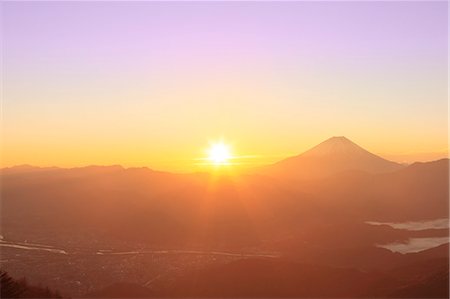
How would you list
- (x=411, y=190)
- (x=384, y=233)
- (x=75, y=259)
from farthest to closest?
(x=411, y=190), (x=384, y=233), (x=75, y=259)

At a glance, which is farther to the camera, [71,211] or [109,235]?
[71,211]

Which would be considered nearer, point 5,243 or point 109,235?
point 5,243

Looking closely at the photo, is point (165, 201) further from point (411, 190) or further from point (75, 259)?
point (411, 190)

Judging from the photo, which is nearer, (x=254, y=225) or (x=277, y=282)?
(x=277, y=282)

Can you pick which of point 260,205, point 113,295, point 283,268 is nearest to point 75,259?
point 113,295

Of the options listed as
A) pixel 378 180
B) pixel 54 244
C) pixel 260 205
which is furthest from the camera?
pixel 378 180

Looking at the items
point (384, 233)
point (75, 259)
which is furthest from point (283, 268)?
point (384, 233)

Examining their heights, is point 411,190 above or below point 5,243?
above

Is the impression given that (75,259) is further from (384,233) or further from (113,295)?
(384,233)

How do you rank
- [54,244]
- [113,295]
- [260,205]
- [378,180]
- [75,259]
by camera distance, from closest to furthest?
1. [113,295]
2. [75,259]
3. [54,244]
4. [260,205]
5. [378,180]
